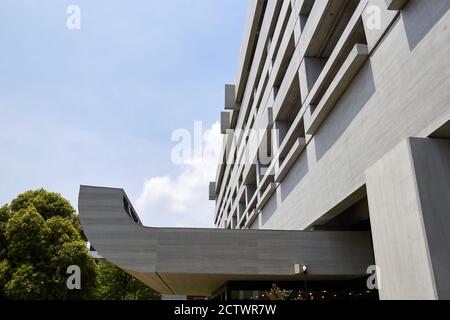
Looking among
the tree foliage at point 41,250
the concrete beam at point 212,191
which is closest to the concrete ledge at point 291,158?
the tree foliage at point 41,250

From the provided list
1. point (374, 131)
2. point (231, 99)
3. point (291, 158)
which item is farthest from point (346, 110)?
point (231, 99)

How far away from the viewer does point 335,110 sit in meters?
11.8

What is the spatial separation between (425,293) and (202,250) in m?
6.21

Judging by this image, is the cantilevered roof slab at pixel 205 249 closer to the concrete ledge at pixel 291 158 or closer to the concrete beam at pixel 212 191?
the concrete ledge at pixel 291 158

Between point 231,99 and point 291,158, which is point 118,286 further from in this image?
point 291,158

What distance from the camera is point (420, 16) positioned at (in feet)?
25.2

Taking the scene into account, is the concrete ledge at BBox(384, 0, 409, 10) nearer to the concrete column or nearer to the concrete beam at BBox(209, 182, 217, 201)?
the concrete column

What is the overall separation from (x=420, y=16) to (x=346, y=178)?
15.3 feet

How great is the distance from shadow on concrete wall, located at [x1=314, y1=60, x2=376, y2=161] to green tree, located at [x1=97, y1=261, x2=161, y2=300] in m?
Answer: 22.6

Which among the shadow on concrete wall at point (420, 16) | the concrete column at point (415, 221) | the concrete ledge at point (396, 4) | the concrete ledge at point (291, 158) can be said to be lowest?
the concrete column at point (415, 221)

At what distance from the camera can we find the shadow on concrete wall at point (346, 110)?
9.81 metres

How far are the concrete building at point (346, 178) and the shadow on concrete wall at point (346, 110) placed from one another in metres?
0.04
